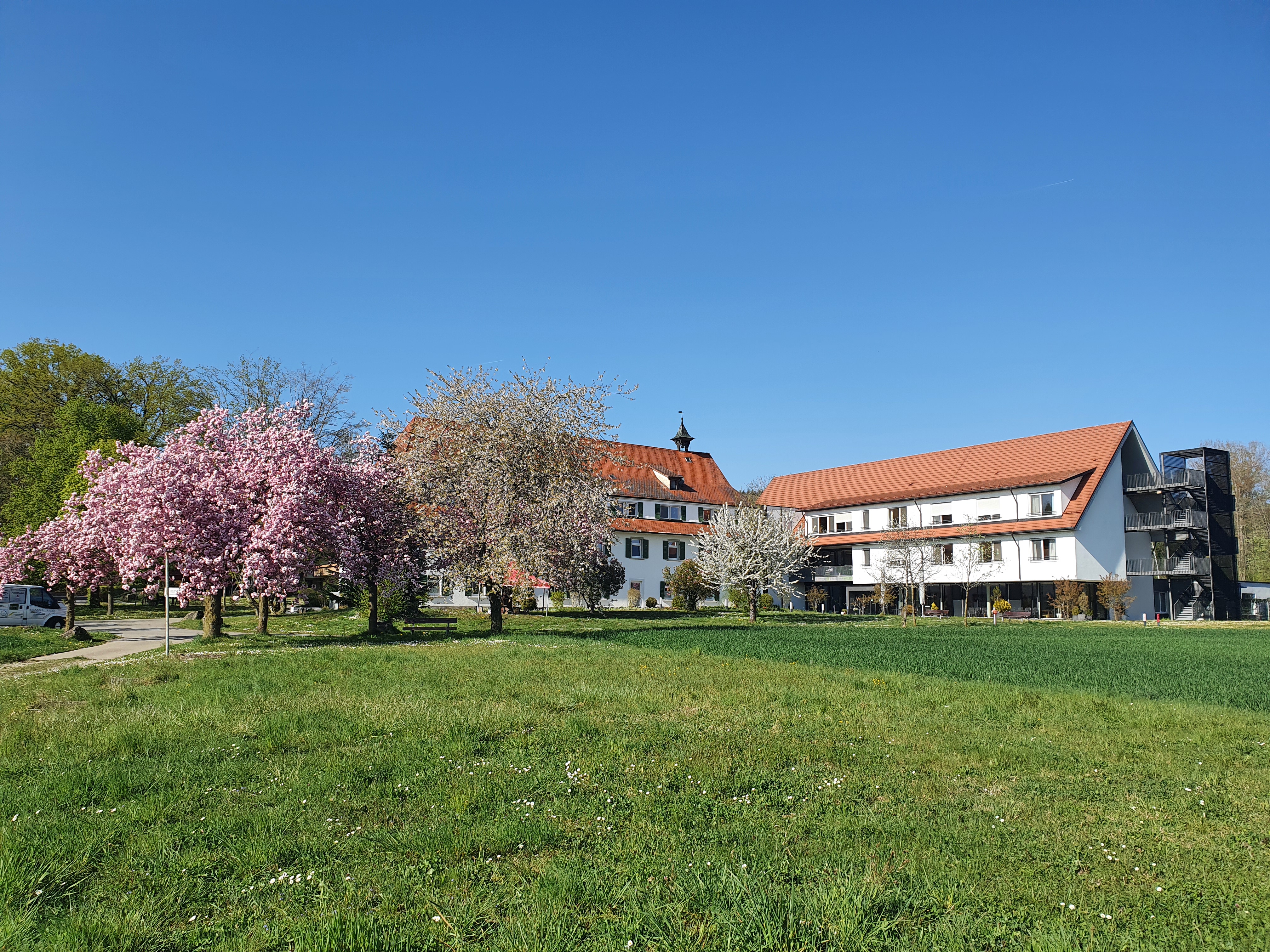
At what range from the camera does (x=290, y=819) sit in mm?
5852

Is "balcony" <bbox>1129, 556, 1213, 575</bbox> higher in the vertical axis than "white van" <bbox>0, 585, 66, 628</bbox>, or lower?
higher

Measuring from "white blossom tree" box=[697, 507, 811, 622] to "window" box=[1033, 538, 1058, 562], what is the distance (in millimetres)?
14236

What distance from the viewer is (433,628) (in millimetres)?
31281

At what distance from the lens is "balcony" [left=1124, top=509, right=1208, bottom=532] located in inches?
2044

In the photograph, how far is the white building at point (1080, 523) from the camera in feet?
171

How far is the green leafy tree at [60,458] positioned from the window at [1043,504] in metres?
50.6

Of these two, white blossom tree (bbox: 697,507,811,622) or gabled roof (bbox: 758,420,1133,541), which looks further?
gabled roof (bbox: 758,420,1133,541)

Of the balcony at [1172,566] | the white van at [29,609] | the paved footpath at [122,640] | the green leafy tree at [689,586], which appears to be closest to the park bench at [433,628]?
the paved footpath at [122,640]

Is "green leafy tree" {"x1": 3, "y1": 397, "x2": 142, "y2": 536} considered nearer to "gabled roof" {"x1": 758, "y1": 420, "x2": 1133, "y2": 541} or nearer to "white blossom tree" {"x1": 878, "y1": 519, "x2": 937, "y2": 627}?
"white blossom tree" {"x1": 878, "y1": 519, "x2": 937, "y2": 627}

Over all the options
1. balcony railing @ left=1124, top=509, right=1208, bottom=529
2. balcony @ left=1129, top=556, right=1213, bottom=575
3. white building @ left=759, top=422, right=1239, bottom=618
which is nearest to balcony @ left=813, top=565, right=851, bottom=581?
white building @ left=759, top=422, right=1239, bottom=618

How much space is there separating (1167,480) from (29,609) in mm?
61698

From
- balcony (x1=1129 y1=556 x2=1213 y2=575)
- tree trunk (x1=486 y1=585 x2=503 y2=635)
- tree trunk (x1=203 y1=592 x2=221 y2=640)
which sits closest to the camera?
tree trunk (x1=203 y1=592 x2=221 y2=640)

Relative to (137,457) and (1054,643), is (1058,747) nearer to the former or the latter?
(1054,643)

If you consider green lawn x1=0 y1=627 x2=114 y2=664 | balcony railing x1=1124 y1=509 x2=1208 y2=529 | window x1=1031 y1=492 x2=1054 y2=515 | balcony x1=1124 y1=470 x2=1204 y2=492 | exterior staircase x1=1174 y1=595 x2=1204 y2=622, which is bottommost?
exterior staircase x1=1174 y1=595 x2=1204 y2=622
